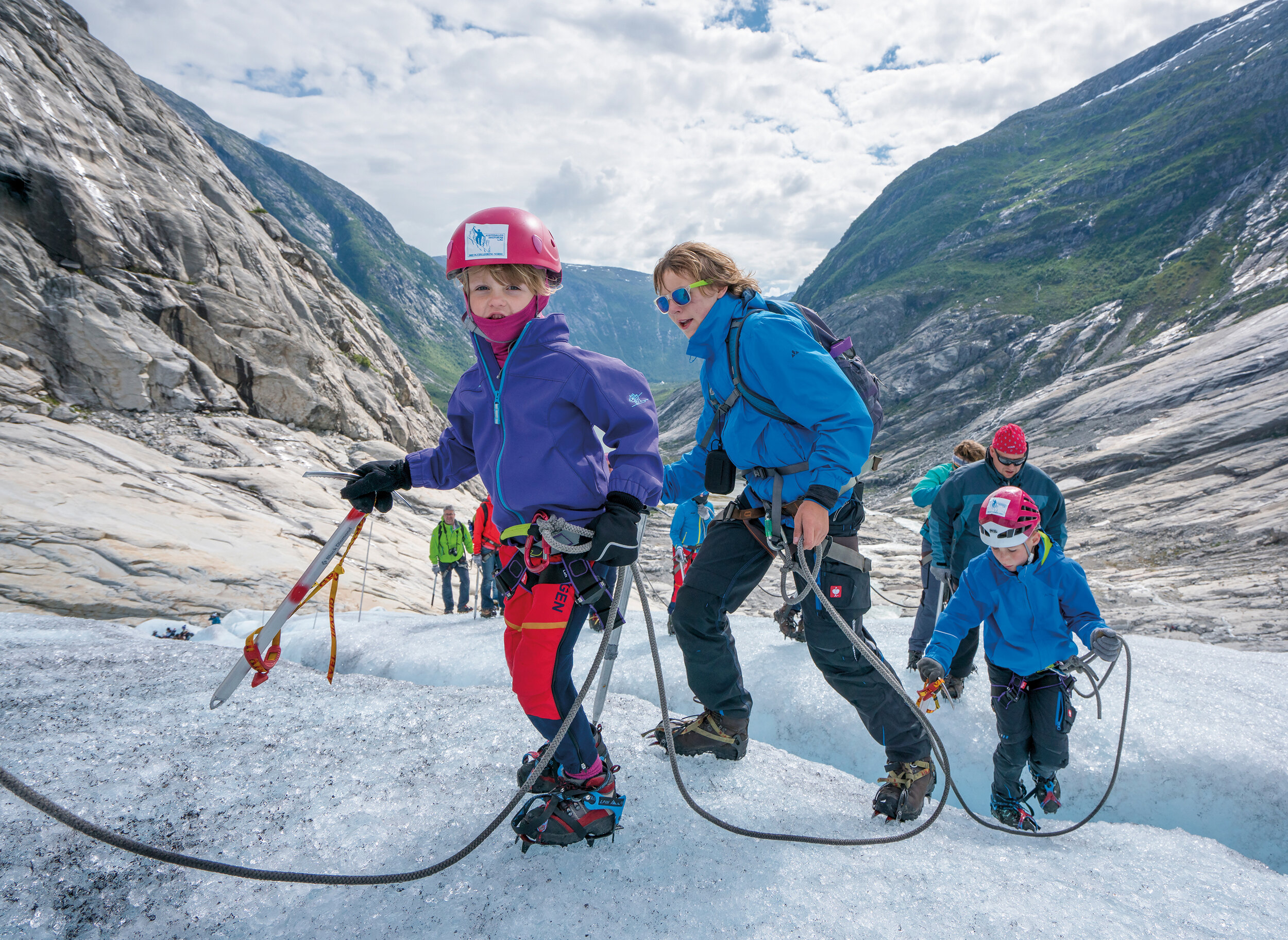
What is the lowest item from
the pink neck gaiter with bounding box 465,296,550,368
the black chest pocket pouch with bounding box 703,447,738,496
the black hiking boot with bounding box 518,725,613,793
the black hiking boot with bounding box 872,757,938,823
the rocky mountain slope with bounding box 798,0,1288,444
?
the black hiking boot with bounding box 872,757,938,823

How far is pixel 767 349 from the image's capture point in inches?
128

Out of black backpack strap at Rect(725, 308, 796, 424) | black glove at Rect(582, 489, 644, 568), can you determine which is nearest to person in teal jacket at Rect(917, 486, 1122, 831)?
black backpack strap at Rect(725, 308, 796, 424)

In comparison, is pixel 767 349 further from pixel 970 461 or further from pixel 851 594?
pixel 970 461

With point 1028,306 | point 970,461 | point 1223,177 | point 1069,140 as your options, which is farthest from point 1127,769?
point 1069,140

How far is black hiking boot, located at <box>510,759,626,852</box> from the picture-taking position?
2.59m

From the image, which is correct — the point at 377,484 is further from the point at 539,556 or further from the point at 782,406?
the point at 782,406

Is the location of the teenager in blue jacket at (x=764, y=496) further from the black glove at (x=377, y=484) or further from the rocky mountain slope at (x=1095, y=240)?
the rocky mountain slope at (x=1095, y=240)

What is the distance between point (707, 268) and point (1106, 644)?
3.24m

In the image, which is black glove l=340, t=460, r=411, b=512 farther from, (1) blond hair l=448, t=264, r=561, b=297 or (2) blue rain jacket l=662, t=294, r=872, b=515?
(2) blue rain jacket l=662, t=294, r=872, b=515

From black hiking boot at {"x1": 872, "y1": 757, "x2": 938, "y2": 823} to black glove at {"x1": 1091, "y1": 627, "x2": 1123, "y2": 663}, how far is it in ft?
4.18

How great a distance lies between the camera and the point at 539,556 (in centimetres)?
278

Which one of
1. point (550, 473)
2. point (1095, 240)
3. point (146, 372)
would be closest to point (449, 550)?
point (550, 473)

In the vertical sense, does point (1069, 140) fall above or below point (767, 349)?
above

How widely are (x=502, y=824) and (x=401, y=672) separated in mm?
3672
